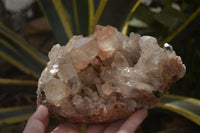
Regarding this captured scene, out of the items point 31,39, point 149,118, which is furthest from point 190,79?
point 31,39

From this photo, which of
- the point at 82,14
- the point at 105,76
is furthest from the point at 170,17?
the point at 105,76

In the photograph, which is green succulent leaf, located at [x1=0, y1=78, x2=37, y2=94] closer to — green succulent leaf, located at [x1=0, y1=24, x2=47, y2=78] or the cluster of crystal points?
green succulent leaf, located at [x1=0, y1=24, x2=47, y2=78]

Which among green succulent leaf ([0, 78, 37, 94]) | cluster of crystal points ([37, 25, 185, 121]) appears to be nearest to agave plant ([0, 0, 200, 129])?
green succulent leaf ([0, 78, 37, 94])

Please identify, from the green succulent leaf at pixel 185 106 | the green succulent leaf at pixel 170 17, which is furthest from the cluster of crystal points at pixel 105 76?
the green succulent leaf at pixel 170 17

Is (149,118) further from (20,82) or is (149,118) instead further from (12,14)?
(12,14)

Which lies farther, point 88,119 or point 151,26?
point 151,26

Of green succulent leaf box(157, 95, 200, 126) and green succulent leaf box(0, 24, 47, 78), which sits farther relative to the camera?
green succulent leaf box(0, 24, 47, 78)
